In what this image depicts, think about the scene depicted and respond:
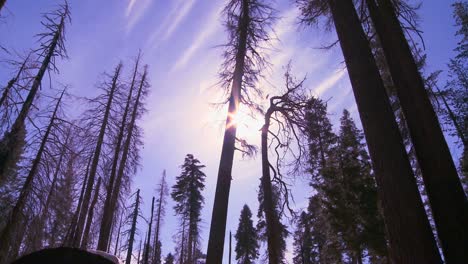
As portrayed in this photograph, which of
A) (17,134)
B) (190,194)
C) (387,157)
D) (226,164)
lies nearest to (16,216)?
(17,134)

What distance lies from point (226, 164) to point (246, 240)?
32.6 metres

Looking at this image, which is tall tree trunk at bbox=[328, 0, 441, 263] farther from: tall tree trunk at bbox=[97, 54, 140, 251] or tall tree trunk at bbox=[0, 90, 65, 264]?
tall tree trunk at bbox=[97, 54, 140, 251]

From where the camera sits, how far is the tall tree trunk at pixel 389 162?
3689 mm

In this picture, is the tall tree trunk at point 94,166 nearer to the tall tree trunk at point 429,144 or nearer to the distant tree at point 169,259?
the tall tree trunk at point 429,144

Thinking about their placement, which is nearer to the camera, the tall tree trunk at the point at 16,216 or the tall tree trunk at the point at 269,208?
the tall tree trunk at the point at 16,216

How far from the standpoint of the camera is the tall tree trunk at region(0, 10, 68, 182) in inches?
342

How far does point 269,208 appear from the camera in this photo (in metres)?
10.4

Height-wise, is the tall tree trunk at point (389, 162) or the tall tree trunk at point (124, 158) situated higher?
the tall tree trunk at point (124, 158)

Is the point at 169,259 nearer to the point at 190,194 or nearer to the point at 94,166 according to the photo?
the point at 190,194

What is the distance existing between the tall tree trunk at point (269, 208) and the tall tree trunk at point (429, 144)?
18.8 feet

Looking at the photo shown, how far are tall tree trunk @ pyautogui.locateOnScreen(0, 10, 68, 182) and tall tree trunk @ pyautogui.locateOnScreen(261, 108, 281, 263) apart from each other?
7.92m

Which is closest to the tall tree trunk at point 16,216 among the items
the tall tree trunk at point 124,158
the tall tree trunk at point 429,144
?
the tall tree trunk at point 124,158

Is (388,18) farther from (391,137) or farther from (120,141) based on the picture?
(120,141)

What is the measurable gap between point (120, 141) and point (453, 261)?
16607 millimetres
